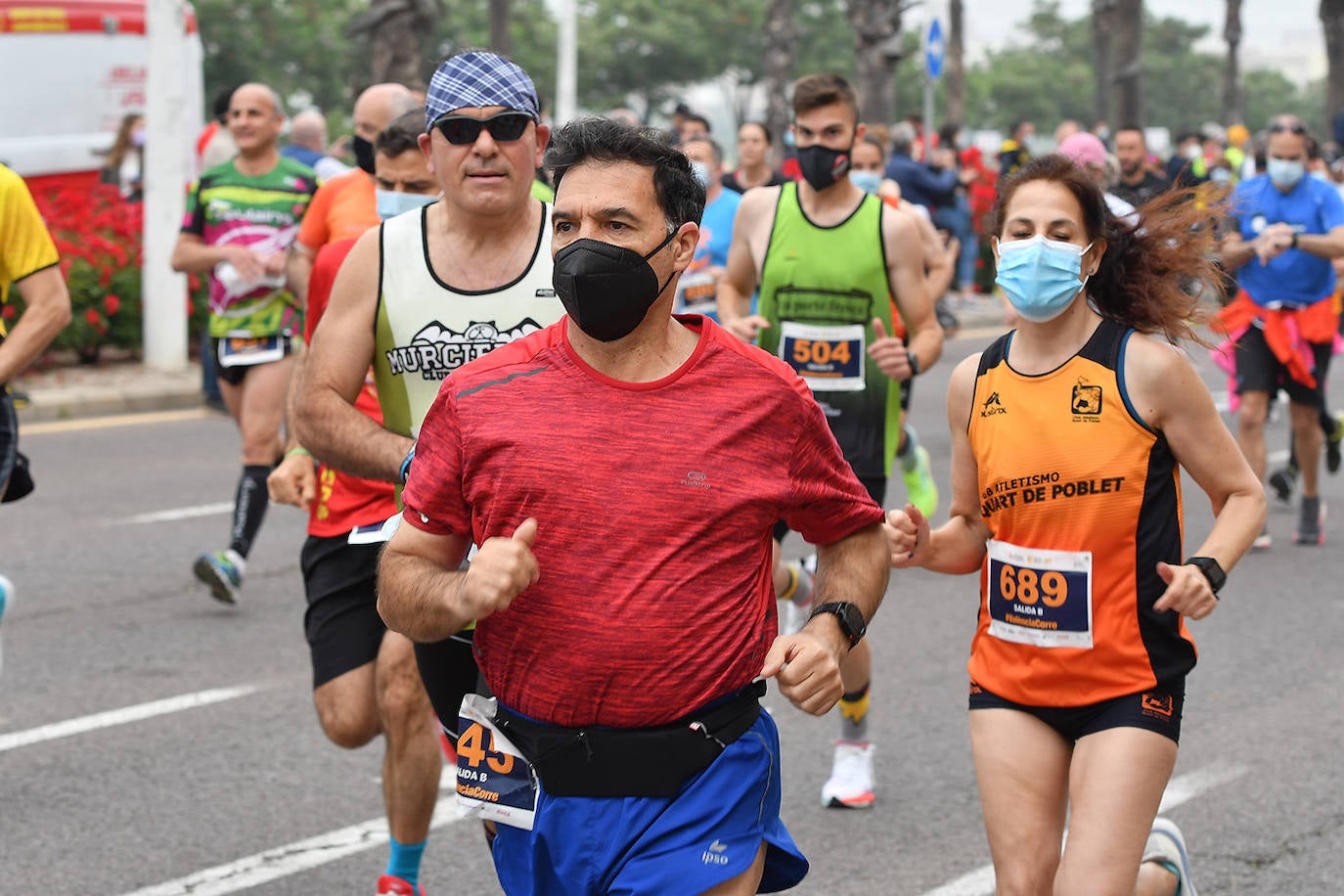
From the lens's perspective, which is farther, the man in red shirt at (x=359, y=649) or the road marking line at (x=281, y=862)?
the road marking line at (x=281, y=862)

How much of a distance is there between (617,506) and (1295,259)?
7.49 m

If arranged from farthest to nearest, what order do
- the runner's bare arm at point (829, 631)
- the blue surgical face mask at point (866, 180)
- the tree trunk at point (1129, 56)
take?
the tree trunk at point (1129, 56)
the blue surgical face mask at point (866, 180)
the runner's bare arm at point (829, 631)

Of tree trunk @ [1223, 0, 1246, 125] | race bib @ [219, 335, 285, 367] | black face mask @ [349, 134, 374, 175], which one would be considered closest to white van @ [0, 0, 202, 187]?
race bib @ [219, 335, 285, 367]

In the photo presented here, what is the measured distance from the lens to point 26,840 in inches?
200

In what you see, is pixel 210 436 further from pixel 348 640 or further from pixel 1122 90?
pixel 1122 90

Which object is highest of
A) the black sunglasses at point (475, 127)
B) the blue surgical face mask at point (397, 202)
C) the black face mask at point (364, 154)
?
the black sunglasses at point (475, 127)

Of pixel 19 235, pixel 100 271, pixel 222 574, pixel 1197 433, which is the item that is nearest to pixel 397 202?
A: pixel 19 235

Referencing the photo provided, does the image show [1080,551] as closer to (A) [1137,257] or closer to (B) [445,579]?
(A) [1137,257]

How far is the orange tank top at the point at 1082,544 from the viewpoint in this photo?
3.73 metres

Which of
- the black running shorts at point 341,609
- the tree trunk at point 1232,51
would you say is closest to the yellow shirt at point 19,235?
the black running shorts at point 341,609

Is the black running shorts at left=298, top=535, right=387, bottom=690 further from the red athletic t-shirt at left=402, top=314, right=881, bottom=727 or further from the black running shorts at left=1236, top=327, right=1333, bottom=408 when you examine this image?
the black running shorts at left=1236, top=327, right=1333, bottom=408

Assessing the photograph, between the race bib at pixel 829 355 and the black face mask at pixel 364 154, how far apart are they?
5.71 feet

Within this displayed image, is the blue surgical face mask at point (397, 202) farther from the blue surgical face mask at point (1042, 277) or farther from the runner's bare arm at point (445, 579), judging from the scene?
the runner's bare arm at point (445, 579)

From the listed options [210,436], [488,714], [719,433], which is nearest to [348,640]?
[488,714]
